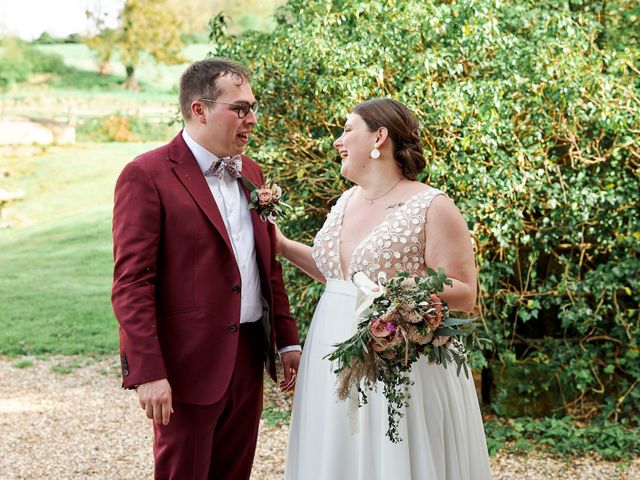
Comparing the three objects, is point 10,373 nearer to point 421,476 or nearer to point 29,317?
point 29,317

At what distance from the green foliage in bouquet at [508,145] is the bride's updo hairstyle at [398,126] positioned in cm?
203

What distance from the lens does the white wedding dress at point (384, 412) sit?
277cm

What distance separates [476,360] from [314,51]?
217 centimetres

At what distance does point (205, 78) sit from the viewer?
9.42ft

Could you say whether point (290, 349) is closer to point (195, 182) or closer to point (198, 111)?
point (195, 182)

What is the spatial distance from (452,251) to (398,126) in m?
0.49

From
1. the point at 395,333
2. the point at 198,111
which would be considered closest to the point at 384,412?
the point at 395,333

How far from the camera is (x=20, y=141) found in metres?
12.8

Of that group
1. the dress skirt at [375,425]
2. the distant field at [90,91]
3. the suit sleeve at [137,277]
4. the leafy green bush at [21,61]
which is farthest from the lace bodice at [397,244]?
the leafy green bush at [21,61]

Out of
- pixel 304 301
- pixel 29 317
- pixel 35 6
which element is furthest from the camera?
pixel 35 6

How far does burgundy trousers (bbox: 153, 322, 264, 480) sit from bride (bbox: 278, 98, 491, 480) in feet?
0.55

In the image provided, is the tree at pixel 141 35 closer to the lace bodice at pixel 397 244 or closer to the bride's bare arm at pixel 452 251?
the lace bodice at pixel 397 244

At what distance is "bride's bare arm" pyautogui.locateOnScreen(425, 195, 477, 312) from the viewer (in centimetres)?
272

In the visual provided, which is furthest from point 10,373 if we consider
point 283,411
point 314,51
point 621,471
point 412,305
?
point 412,305
